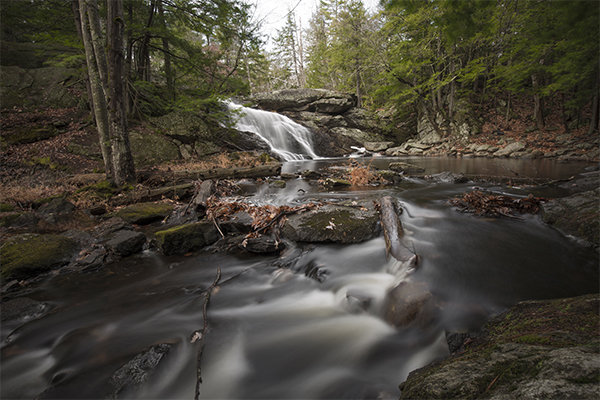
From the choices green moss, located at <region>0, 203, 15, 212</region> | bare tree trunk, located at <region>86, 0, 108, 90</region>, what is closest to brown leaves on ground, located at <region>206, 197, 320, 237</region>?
green moss, located at <region>0, 203, 15, 212</region>

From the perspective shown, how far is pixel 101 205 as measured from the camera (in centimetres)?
632

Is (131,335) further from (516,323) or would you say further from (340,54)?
(340,54)

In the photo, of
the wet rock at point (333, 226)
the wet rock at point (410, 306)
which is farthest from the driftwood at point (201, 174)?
the wet rock at point (410, 306)

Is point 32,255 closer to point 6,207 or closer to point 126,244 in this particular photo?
point 126,244

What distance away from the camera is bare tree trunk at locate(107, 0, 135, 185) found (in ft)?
21.5

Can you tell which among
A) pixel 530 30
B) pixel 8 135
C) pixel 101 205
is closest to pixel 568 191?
pixel 530 30

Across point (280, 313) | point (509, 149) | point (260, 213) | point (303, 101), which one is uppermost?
point (303, 101)

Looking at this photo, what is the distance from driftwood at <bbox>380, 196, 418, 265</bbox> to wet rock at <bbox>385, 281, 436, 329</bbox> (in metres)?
0.52

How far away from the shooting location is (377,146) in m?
24.0

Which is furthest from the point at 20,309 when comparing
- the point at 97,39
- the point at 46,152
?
the point at 46,152

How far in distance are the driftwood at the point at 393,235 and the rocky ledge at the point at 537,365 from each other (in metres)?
1.44

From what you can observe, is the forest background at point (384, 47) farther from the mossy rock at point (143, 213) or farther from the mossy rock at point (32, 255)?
the mossy rock at point (32, 255)

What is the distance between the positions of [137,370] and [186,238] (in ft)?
8.30

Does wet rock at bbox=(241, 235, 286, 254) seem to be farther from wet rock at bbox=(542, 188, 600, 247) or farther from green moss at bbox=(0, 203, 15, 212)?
green moss at bbox=(0, 203, 15, 212)
